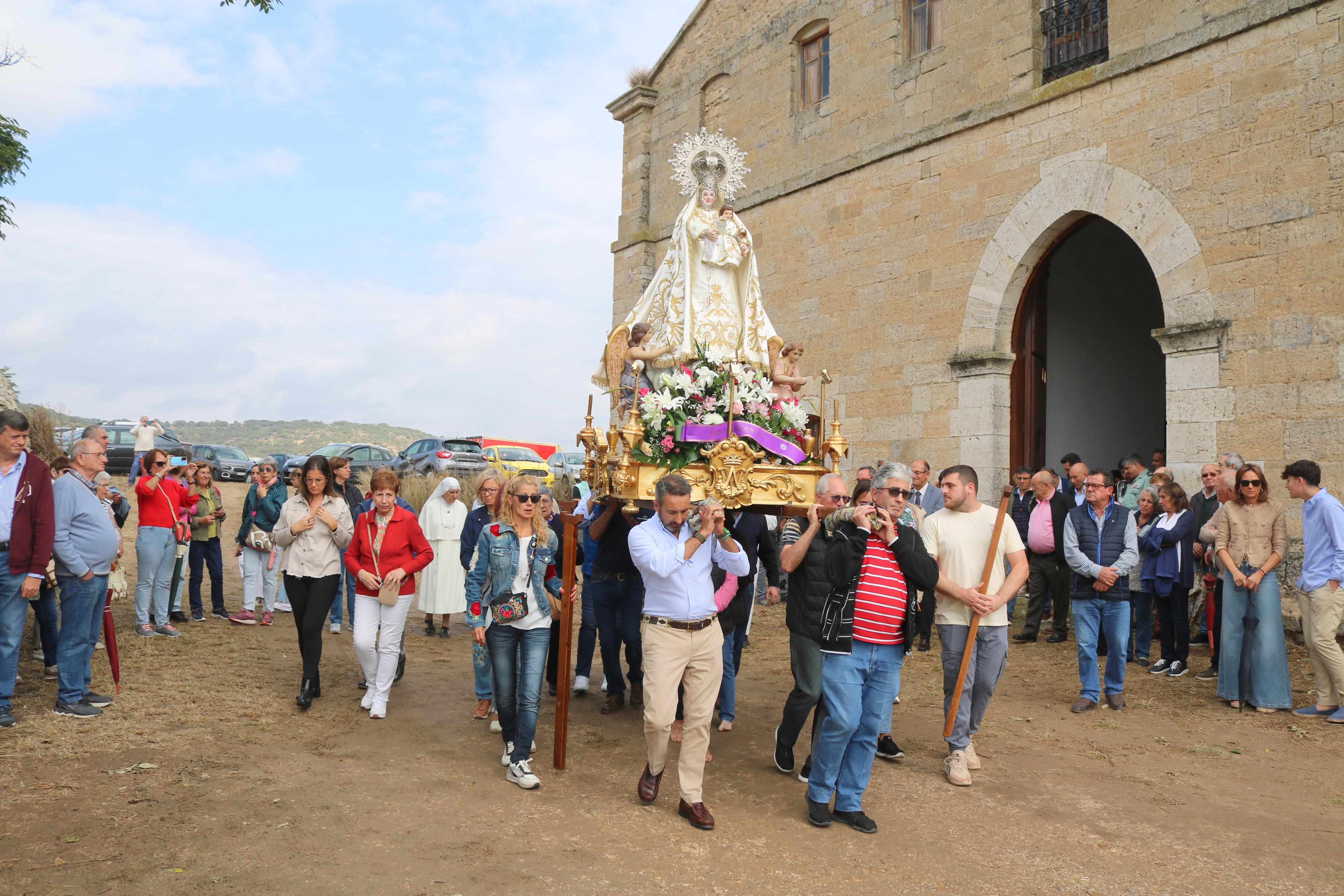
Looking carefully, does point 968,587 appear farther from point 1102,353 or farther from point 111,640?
point 1102,353

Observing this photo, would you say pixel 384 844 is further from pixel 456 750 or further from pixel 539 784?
pixel 456 750

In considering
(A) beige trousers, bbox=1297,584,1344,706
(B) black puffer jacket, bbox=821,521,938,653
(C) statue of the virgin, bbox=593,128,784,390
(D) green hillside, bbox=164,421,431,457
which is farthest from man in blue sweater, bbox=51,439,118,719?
(D) green hillside, bbox=164,421,431,457

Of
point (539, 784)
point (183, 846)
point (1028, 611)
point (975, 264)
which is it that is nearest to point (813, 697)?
point (539, 784)

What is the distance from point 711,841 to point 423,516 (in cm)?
645

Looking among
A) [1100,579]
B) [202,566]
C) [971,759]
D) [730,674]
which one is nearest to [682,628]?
[730,674]

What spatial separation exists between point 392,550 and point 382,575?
0.18 meters

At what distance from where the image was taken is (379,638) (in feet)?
21.8

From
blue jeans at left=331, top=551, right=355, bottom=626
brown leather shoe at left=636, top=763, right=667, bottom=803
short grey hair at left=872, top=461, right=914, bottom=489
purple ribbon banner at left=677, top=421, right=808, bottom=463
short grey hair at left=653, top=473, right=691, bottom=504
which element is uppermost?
purple ribbon banner at left=677, top=421, right=808, bottom=463

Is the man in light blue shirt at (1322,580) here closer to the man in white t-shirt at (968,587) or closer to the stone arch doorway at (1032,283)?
the stone arch doorway at (1032,283)

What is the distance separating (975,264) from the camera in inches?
458

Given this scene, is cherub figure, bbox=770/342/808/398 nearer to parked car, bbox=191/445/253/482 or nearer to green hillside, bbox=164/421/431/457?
parked car, bbox=191/445/253/482

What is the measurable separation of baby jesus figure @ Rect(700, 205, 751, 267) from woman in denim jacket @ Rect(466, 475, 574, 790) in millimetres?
2408

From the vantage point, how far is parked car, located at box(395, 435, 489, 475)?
920 inches

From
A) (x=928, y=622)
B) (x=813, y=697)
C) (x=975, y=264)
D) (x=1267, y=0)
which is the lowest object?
(x=813, y=697)
